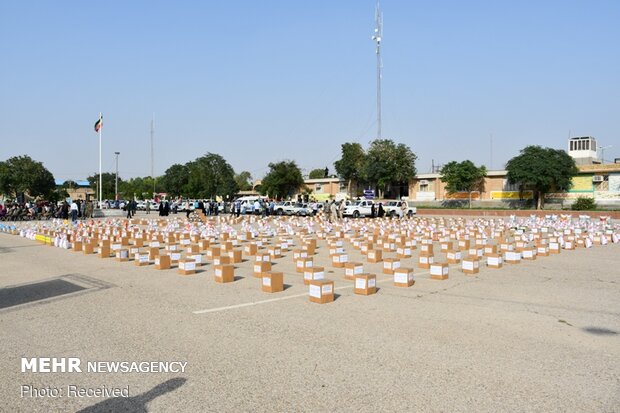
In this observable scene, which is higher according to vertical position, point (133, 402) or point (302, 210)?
point (302, 210)

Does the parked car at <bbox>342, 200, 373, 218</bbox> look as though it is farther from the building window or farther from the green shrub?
the building window

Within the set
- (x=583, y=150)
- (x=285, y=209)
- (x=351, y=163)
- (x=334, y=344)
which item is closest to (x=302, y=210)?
(x=285, y=209)

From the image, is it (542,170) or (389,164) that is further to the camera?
(389,164)

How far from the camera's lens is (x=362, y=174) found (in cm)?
6056

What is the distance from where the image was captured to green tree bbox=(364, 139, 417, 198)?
2247 inches

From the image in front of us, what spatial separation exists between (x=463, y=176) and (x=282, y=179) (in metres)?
27.0

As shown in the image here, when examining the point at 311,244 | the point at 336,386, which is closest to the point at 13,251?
the point at 311,244

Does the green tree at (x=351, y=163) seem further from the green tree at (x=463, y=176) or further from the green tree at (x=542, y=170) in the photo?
the green tree at (x=542, y=170)

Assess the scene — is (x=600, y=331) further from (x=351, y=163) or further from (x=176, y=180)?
(x=176, y=180)

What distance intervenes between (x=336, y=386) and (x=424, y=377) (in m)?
0.92

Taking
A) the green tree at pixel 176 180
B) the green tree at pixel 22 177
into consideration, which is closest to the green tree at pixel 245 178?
the green tree at pixel 176 180

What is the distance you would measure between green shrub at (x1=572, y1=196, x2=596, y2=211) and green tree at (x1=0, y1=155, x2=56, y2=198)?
6528 centimetres

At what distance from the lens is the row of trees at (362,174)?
4559cm

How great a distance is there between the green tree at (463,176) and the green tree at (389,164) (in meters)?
5.04
